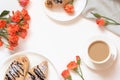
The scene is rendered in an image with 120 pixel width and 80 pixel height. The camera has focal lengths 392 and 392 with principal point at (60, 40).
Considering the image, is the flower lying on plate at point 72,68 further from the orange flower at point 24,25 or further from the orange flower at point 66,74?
the orange flower at point 24,25

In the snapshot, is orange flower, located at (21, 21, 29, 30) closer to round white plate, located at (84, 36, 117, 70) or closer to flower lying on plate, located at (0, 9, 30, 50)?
flower lying on plate, located at (0, 9, 30, 50)

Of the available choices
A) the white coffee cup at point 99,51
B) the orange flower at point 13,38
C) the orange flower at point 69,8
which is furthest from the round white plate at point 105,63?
the orange flower at point 13,38

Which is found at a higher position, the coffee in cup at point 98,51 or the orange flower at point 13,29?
the orange flower at point 13,29

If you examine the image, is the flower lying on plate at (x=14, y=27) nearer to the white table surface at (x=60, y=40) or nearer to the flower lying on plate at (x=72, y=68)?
the white table surface at (x=60, y=40)

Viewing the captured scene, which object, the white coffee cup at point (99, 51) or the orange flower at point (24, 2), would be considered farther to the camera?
the orange flower at point (24, 2)

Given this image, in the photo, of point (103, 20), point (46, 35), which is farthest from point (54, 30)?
point (103, 20)

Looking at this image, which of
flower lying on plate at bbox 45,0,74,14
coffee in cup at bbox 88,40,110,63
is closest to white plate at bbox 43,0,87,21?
flower lying on plate at bbox 45,0,74,14

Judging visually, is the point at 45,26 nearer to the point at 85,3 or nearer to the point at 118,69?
the point at 85,3

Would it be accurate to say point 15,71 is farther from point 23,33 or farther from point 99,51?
point 99,51

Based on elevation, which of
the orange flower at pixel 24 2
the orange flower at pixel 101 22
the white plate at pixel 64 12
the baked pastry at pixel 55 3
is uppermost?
the orange flower at pixel 24 2
